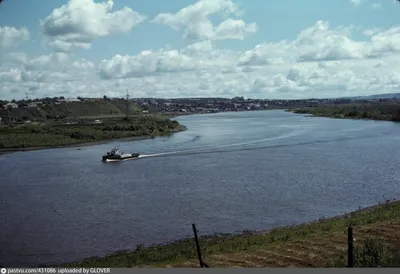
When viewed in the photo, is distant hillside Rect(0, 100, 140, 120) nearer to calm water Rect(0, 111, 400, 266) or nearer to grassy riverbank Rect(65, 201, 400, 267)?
calm water Rect(0, 111, 400, 266)

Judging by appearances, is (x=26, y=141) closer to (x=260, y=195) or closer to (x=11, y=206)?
(x=11, y=206)

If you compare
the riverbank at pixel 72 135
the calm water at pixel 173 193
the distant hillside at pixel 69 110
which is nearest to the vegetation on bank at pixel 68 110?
the distant hillside at pixel 69 110

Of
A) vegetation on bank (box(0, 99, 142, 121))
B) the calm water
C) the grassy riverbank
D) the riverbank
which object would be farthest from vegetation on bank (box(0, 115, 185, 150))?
the grassy riverbank

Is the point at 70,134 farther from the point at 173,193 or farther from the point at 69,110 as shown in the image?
the point at 69,110

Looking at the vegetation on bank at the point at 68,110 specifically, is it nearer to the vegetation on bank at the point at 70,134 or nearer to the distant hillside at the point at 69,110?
the distant hillside at the point at 69,110

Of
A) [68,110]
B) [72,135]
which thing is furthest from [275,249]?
[68,110]

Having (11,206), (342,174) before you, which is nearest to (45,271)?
(11,206)
